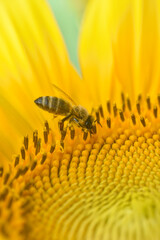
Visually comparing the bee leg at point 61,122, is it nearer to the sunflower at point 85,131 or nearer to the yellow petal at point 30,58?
the sunflower at point 85,131

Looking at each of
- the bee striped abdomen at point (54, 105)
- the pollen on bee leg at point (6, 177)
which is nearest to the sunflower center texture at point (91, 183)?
the pollen on bee leg at point (6, 177)

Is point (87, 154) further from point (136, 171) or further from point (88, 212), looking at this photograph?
point (88, 212)

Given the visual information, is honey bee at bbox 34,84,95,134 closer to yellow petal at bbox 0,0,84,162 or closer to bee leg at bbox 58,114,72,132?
bee leg at bbox 58,114,72,132

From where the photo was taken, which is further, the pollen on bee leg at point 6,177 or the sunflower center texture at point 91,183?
the pollen on bee leg at point 6,177

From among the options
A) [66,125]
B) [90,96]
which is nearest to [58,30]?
[90,96]

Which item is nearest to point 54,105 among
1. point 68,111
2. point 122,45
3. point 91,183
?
point 68,111
